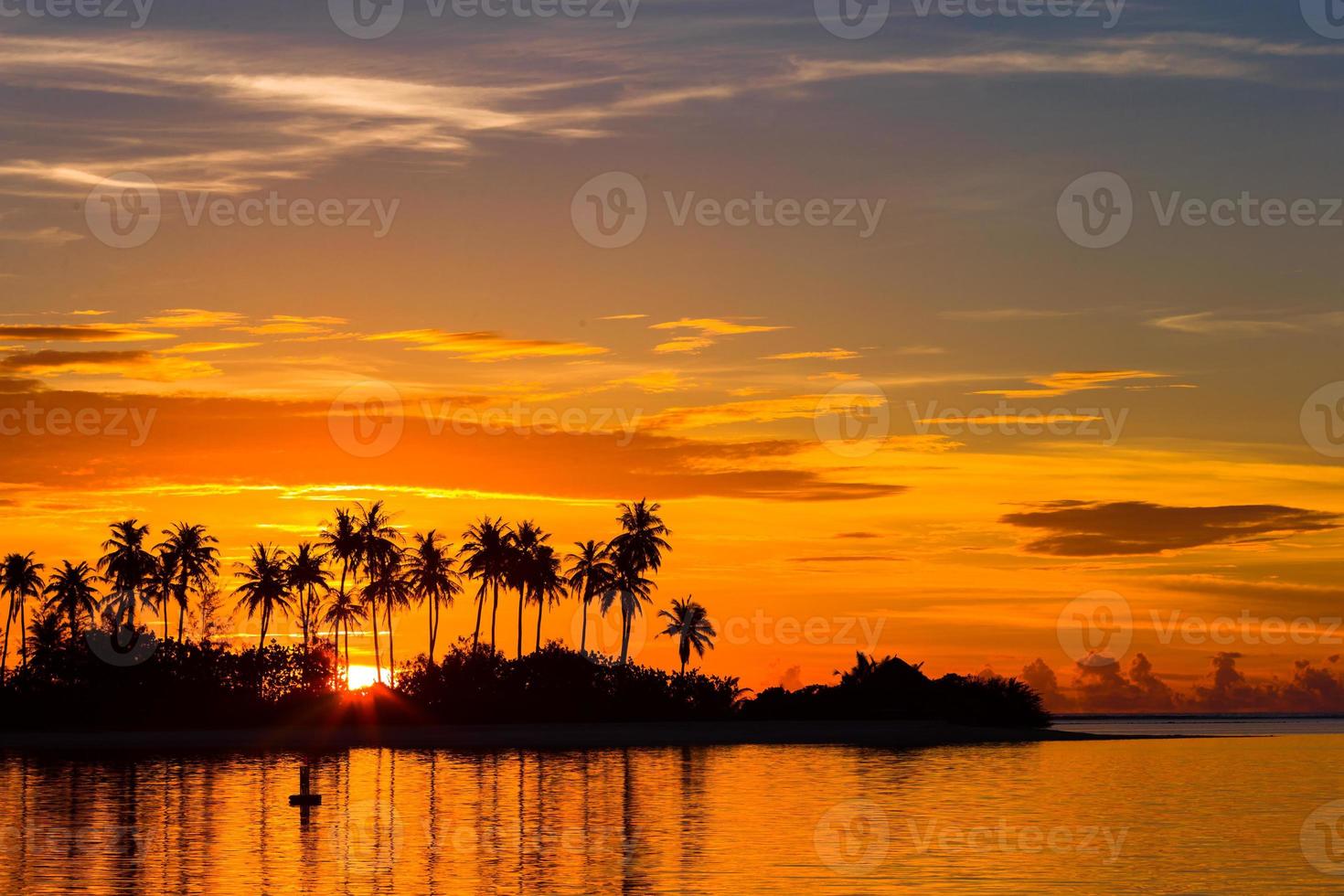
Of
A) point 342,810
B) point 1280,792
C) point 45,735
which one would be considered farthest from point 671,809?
point 45,735

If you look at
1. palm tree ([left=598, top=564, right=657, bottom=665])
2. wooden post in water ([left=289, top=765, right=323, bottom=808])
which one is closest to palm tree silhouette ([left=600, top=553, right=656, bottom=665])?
palm tree ([left=598, top=564, right=657, bottom=665])

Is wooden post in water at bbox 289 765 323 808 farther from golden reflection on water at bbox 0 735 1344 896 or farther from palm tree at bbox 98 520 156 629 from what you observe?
palm tree at bbox 98 520 156 629

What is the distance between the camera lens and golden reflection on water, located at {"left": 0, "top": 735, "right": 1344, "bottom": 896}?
151ft

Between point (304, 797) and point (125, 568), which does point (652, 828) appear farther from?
point (125, 568)

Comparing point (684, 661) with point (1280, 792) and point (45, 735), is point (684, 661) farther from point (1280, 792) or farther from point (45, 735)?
point (1280, 792)

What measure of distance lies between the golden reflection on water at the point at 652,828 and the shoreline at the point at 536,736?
21894mm

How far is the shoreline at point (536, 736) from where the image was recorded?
412 ft

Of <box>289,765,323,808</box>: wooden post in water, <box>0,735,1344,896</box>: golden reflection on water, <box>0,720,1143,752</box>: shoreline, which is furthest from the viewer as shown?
<box>0,720,1143,752</box>: shoreline

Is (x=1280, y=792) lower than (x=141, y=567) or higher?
lower

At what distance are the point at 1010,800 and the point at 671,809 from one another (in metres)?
18.5

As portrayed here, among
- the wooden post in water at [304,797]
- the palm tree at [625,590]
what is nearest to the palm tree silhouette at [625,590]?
the palm tree at [625,590]

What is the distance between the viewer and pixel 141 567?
142750 mm

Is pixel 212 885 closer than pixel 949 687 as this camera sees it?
Yes

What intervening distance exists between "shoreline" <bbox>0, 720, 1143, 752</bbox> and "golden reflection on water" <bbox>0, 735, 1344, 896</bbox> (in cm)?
2189
